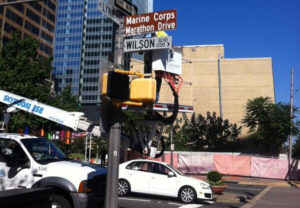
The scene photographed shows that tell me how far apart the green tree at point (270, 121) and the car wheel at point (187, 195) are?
1034 inches

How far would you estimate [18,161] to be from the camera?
7.09m

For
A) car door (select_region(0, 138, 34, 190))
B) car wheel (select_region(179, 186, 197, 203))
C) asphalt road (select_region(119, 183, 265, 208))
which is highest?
car door (select_region(0, 138, 34, 190))

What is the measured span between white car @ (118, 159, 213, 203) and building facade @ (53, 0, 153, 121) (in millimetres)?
109983

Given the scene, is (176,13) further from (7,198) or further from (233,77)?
(233,77)

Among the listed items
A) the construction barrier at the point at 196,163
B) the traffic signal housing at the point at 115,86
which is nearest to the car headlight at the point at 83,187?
the traffic signal housing at the point at 115,86

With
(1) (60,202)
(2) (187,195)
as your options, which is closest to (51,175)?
(1) (60,202)

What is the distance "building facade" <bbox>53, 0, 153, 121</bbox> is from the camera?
123750 millimetres

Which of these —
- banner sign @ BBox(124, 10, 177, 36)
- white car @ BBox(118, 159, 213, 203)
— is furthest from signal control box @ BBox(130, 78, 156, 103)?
white car @ BBox(118, 159, 213, 203)

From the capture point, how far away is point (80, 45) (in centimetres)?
12569

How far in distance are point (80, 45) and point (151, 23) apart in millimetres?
124312

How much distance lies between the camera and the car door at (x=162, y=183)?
12469 mm

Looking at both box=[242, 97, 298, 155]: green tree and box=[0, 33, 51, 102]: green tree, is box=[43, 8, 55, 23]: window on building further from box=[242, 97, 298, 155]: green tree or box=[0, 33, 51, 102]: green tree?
box=[0, 33, 51, 102]: green tree

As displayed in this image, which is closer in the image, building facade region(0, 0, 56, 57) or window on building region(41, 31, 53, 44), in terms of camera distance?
building facade region(0, 0, 56, 57)

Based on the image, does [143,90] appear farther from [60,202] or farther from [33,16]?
[33,16]
